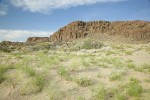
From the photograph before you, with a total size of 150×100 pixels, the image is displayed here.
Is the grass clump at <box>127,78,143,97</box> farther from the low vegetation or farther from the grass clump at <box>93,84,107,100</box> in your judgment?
the grass clump at <box>93,84,107,100</box>

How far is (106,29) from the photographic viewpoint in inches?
4183

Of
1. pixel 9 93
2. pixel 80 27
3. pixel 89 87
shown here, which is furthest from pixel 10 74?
pixel 80 27

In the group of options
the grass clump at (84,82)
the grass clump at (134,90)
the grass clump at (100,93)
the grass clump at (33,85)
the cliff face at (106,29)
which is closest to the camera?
the grass clump at (100,93)

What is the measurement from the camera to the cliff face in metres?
93.9

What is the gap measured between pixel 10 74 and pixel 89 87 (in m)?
3.40

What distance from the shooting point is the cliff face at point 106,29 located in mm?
93863

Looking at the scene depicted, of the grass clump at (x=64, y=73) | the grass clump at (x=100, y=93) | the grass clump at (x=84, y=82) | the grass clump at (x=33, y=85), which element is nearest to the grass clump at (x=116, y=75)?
the grass clump at (x=84, y=82)

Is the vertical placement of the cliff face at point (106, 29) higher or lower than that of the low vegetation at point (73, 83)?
higher

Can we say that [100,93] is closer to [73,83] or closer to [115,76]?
[73,83]

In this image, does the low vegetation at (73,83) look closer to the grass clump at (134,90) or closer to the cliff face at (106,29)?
the grass clump at (134,90)

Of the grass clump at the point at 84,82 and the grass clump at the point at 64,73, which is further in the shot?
the grass clump at the point at 64,73

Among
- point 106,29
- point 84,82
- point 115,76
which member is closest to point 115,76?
point 115,76

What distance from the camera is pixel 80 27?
11381 centimetres

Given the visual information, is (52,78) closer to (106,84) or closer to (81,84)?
(81,84)
